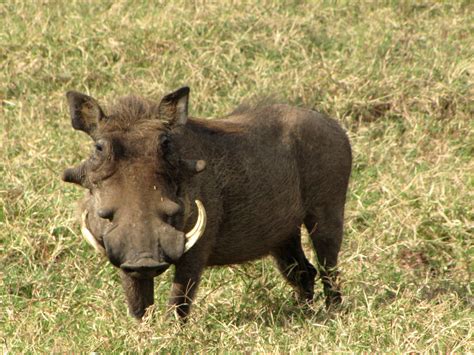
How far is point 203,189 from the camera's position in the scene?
5.15m

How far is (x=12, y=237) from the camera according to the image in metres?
6.20

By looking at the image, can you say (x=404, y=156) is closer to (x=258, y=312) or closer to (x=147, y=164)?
(x=258, y=312)

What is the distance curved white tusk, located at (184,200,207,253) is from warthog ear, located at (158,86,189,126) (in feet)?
1.34

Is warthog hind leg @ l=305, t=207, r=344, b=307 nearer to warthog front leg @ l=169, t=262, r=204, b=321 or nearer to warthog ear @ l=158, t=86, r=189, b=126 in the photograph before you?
warthog front leg @ l=169, t=262, r=204, b=321

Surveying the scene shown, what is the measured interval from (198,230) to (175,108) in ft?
2.10

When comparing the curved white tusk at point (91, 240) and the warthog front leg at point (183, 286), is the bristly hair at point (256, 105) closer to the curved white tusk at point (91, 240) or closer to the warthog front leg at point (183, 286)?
the warthog front leg at point (183, 286)

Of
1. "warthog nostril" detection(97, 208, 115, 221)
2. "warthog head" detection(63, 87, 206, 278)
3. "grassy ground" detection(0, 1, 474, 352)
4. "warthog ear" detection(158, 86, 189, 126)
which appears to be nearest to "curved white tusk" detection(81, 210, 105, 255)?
"warthog head" detection(63, 87, 206, 278)

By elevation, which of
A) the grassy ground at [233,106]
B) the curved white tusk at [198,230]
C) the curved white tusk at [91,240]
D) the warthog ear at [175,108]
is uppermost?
the warthog ear at [175,108]

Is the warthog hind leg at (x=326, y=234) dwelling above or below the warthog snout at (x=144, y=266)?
below

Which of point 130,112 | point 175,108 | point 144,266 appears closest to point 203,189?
point 175,108

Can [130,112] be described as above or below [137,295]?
above

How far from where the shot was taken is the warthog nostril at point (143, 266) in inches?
168

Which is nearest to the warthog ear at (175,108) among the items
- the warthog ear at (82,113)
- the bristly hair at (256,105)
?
the warthog ear at (82,113)

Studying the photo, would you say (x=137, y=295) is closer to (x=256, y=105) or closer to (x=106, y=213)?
(x=106, y=213)
